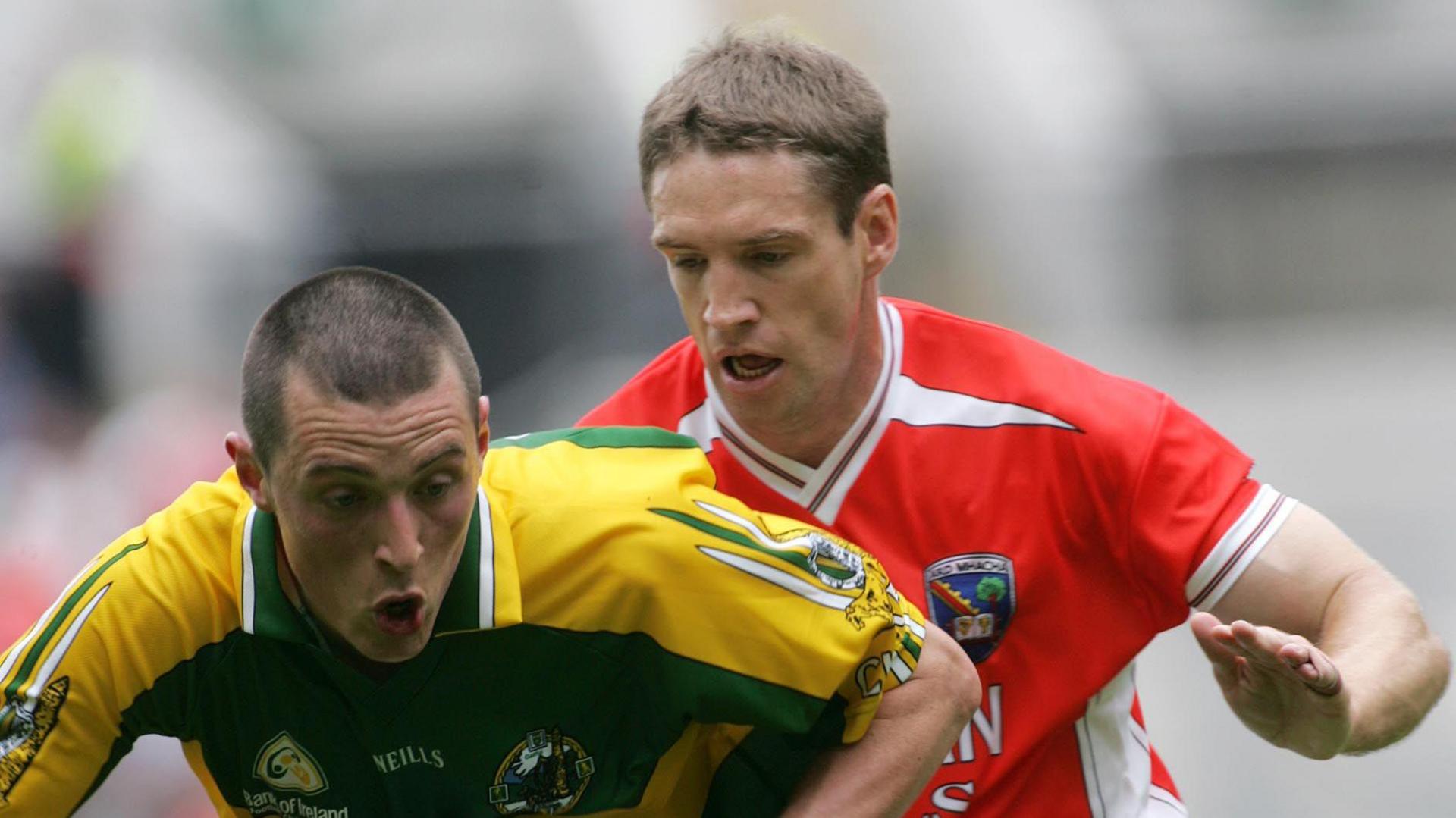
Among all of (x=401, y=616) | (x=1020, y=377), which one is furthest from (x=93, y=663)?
(x=1020, y=377)

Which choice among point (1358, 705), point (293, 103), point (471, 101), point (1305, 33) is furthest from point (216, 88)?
point (1358, 705)

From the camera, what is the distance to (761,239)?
10.7 ft

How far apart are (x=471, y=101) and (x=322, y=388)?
6.79m

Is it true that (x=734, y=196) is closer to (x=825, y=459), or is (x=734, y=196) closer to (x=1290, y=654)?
(x=825, y=459)

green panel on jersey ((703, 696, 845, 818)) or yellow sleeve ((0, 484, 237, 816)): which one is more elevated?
yellow sleeve ((0, 484, 237, 816))

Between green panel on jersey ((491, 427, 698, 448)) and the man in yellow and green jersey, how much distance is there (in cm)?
1

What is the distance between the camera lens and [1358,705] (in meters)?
3.07

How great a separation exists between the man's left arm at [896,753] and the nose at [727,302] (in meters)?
0.64

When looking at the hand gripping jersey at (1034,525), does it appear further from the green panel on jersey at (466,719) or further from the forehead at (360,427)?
the forehead at (360,427)

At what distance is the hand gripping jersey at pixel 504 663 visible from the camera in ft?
8.91

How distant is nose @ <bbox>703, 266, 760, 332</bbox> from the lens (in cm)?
321

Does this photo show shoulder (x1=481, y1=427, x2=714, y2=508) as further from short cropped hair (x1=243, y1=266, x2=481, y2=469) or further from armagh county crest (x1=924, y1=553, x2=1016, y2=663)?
armagh county crest (x1=924, y1=553, x2=1016, y2=663)

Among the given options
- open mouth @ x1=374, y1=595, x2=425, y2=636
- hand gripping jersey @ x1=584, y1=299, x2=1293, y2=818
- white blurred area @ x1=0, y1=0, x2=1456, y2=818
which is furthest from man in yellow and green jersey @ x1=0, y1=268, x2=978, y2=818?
white blurred area @ x1=0, y1=0, x2=1456, y2=818

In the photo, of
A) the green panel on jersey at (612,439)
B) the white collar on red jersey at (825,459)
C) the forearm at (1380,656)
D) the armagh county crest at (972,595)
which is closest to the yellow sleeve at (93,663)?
the green panel on jersey at (612,439)
